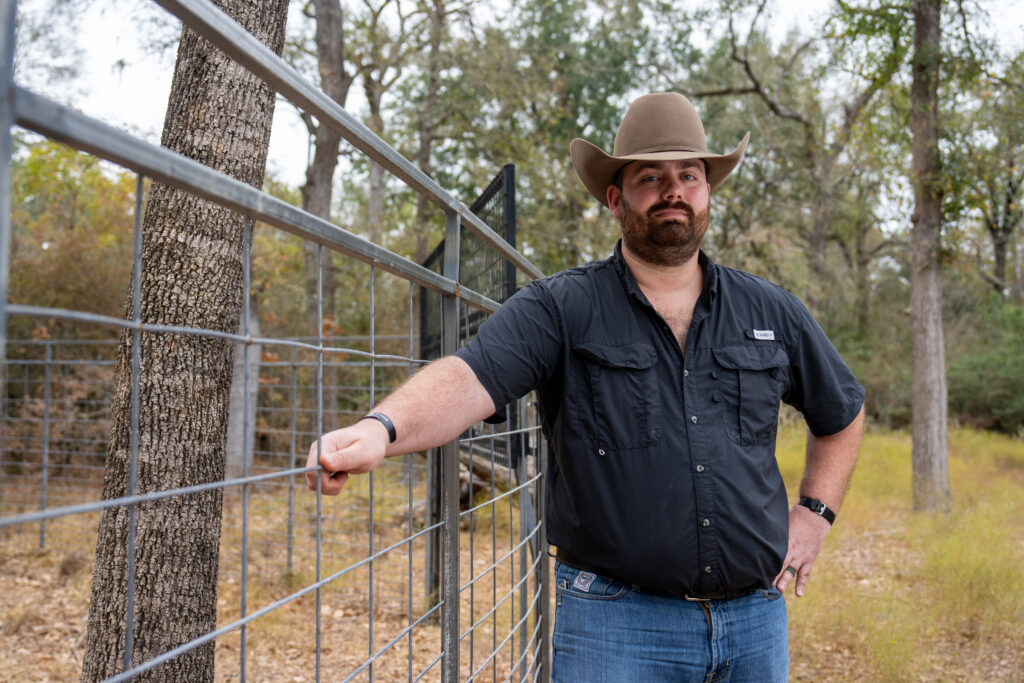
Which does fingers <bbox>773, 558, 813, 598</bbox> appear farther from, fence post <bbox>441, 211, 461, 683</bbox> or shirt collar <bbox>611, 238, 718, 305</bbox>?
fence post <bbox>441, 211, 461, 683</bbox>

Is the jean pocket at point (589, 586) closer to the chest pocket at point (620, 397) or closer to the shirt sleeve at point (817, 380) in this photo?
the chest pocket at point (620, 397)

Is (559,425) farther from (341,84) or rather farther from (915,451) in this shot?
(341,84)

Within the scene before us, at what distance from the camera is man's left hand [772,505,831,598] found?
7.32ft

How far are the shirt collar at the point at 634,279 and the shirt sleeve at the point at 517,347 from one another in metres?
0.24

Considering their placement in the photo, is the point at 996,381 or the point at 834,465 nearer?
the point at 834,465

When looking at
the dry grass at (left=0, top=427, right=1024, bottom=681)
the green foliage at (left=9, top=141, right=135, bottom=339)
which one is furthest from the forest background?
the dry grass at (left=0, top=427, right=1024, bottom=681)

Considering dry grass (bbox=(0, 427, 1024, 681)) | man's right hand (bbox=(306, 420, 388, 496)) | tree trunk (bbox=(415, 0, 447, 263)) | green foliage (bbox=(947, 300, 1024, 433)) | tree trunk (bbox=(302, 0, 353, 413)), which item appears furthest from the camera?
green foliage (bbox=(947, 300, 1024, 433))

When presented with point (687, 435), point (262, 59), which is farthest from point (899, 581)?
point (262, 59)

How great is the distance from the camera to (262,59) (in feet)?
4.01

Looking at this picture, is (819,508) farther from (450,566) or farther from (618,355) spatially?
(450,566)

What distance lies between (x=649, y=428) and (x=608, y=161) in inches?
31.1

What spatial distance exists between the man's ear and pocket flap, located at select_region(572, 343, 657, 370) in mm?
459

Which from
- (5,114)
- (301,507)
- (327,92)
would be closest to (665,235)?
(5,114)

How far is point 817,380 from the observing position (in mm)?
2336
